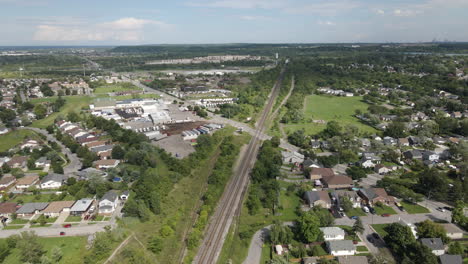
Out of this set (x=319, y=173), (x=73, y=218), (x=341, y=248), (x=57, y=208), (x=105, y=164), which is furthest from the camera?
(x=105, y=164)

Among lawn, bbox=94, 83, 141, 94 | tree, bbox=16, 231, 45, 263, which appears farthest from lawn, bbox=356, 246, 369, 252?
lawn, bbox=94, 83, 141, 94

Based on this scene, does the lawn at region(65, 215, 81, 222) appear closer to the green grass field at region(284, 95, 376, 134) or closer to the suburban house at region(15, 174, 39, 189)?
the suburban house at region(15, 174, 39, 189)

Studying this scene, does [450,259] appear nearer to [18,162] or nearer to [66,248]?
[66,248]

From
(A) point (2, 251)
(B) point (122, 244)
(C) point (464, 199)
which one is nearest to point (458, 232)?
(C) point (464, 199)

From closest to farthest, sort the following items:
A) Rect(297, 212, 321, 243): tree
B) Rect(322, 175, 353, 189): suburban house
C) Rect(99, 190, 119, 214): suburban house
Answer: Rect(297, 212, 321, 243): tree
Rect(99, 190, 119, 214): suburban house
Rect(322, 175, 353, 189): suburban house

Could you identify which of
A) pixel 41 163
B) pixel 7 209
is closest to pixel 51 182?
pixel 7 209

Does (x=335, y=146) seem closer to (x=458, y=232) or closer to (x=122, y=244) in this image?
(x=458, y=232)
